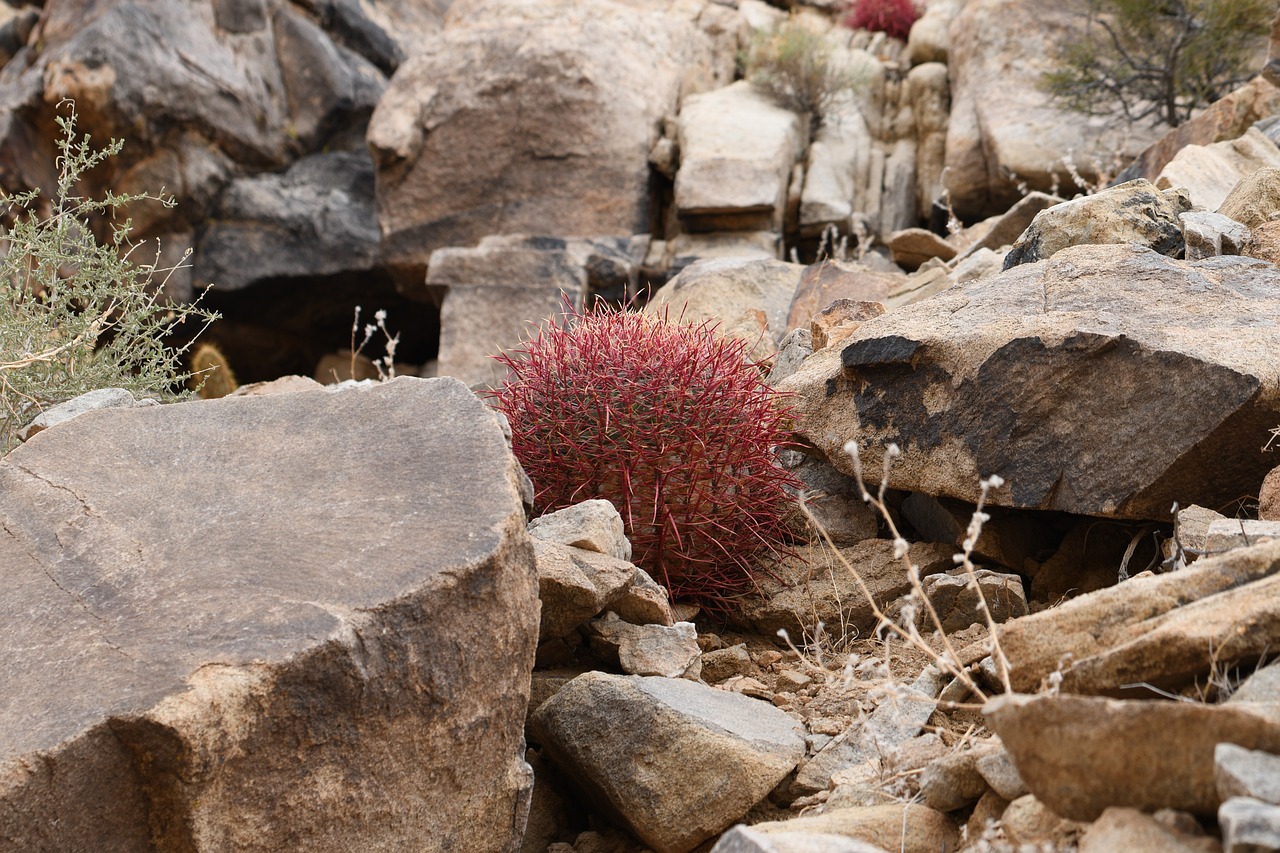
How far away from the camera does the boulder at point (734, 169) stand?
311 inches

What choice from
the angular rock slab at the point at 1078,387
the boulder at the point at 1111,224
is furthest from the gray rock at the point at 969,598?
the boulder at the point at 1111,224

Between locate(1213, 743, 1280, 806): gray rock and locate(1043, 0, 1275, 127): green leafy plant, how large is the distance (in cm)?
671

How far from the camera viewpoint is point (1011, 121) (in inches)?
308

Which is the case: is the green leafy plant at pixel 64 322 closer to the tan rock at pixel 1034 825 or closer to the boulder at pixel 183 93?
the tan rock at pixel 1034 825

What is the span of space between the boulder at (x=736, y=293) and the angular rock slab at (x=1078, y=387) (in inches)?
65.1

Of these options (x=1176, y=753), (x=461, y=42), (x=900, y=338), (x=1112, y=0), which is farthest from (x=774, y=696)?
(x=461, y=42)

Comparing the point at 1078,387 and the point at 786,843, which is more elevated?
the point at 1078,387

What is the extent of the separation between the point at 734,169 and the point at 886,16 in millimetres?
3198

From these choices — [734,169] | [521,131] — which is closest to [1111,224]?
[734,169]

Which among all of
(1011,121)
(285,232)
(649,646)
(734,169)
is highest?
(1011,121)

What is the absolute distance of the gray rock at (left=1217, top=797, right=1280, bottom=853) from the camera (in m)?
1.42

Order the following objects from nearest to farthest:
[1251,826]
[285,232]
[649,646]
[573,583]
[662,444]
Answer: [1251,826]
[573,583]
[649,646]
[662,444]
[285,232]

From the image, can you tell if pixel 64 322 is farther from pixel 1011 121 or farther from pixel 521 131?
pixel 1011 121

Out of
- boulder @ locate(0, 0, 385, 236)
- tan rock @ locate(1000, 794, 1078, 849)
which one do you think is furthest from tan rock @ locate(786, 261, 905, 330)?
boulder @ locate(0, 0, 385, 236)
